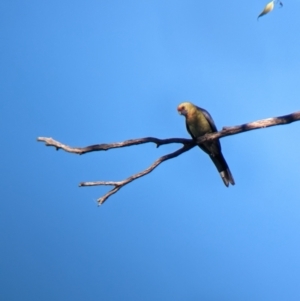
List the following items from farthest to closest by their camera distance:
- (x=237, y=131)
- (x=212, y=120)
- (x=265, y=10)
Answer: (x=212, y=120), (x=237, y=131), (x=265, y=10)

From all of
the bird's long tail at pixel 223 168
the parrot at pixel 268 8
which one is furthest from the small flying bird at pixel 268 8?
the bird's long tail at pixel 223 168

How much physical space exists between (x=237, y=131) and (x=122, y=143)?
0.83 meters

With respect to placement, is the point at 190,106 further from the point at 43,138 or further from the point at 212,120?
the point at 43,138

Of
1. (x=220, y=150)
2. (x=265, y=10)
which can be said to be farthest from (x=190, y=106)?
(x=265, y=10)

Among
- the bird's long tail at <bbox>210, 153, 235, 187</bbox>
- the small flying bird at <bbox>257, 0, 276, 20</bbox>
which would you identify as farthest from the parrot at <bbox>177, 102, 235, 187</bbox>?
the small flying bird at <bbox>257, 0, 276, 20</bbox>

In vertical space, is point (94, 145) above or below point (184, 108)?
below

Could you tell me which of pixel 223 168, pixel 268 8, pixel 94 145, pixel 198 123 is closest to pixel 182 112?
pixel 198 123

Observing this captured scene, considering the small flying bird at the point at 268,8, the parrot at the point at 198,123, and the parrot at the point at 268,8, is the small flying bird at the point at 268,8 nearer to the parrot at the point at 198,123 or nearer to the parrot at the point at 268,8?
the parrot at the point at 268,8

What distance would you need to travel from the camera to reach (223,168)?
5.58 metres

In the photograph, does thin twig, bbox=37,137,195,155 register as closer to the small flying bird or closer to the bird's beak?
the small flying bird

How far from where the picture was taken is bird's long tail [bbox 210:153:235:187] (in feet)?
17.9

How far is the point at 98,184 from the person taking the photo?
3535 mm

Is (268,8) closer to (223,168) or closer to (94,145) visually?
(94,145)

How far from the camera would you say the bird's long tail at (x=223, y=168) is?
5.46 m
